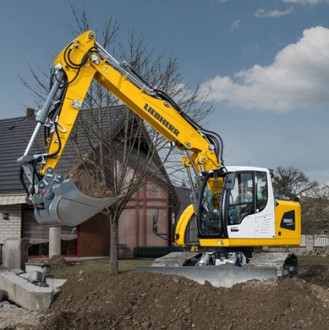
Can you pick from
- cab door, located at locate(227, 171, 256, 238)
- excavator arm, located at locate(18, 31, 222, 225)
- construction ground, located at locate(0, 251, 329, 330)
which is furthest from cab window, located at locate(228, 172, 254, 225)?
construction ground, located at locate(0, 251, 329, 330)

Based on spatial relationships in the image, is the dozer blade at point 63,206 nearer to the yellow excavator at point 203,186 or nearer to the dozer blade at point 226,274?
the yellow excavator at point 203,186

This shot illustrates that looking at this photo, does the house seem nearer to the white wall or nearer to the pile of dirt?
the white wall

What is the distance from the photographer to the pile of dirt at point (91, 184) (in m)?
14.2

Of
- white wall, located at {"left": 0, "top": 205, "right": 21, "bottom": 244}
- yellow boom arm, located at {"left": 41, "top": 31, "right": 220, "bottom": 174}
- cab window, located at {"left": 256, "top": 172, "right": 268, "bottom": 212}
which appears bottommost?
white wall, located at {"left": 0, "top": 205, "right": 21, "bottom": 244}

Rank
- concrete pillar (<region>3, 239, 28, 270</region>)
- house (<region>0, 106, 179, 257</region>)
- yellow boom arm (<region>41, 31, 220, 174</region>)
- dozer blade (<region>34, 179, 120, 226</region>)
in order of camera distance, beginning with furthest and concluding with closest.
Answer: house (<region>0, 106, 179, 257</region>)
concrete pillar (<region>3, 239, 28, 270</region>)
yellow boom arm (<region>41, 31, 220, 174</region>)
dozer blade (<region>34, 179, 120, 226</region>)

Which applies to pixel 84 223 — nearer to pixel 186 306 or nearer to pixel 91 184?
pixel 91 184

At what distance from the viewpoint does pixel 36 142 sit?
15.6 meters

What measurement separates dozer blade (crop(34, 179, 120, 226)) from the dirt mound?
1.42 meters

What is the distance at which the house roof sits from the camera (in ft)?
51.3

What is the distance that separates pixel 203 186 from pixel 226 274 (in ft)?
6.36

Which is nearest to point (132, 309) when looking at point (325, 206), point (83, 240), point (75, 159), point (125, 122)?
point (125, 122)

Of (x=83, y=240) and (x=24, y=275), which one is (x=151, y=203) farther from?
(x=24, y=275)

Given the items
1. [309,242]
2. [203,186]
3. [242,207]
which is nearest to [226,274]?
[242,207]

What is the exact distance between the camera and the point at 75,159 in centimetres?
1703
